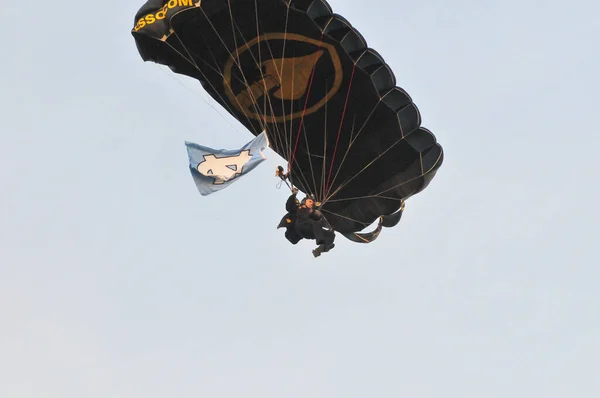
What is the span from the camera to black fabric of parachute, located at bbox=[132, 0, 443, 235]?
30828 mm

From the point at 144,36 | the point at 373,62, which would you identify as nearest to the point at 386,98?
the point at 373,62

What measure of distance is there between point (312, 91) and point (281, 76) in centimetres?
83

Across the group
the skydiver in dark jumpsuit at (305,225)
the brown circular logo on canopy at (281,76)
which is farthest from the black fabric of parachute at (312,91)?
the skydiver in dark jumpsuit at (305,225)

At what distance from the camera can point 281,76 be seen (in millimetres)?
32281

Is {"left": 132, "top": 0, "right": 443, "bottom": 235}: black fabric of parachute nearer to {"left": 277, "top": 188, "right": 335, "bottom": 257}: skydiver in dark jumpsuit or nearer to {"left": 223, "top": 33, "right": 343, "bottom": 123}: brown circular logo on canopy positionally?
{"left": 223, "top": 33, "right": 343, "bottom": 123}: brown circular logo on canopy

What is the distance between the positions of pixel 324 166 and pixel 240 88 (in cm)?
284

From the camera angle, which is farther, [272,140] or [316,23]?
[272,140]

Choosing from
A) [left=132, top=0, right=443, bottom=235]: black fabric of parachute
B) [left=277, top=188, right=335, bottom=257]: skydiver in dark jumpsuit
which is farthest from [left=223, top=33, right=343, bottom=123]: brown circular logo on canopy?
[left=277, top=188, right=335, bottom=257]: skydiver in dark jumpsuit

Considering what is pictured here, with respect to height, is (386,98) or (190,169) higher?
(386,98)

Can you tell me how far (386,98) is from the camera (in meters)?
31.3

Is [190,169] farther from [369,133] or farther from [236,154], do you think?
[369,133]

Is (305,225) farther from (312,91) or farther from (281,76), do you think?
(281,76)

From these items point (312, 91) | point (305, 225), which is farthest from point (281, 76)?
point (305, 225)

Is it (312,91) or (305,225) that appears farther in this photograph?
(312,91)
